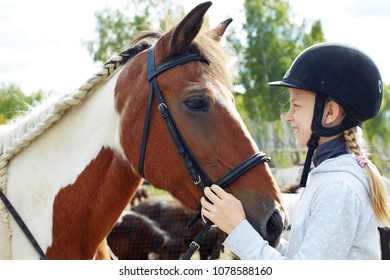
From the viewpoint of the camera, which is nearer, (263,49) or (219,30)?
(219,30)

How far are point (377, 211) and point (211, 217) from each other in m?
0.73

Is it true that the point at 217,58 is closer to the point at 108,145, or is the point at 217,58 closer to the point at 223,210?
the point at 108,145

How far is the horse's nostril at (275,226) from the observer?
211cm

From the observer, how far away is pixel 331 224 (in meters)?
1.78

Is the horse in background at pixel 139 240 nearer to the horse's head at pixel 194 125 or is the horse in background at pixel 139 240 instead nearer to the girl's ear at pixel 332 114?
the horse's head at pixel 194 125

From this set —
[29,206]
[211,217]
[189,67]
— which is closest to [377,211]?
[211,217]

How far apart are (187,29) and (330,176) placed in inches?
43.2

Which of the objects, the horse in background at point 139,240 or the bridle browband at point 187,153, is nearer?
the bridle browband at point 187,153

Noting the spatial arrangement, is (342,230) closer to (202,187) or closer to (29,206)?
(202,187)

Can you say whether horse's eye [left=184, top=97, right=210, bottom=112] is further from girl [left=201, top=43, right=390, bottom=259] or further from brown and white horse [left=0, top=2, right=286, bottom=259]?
girl [left=201, top=43, right=390, bottom=259]

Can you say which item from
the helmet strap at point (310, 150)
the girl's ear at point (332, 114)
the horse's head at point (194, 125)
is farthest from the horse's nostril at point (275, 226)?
the girl's ear at point (332, 114)

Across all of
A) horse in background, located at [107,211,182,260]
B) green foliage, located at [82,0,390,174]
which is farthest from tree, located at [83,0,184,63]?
horse in background, located at [107,211,182,260]

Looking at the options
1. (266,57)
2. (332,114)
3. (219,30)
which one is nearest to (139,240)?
(219,30)

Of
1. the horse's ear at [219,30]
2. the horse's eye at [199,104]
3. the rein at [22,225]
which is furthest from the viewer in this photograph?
the horse's ear at [219,30]
